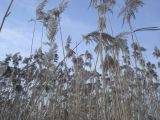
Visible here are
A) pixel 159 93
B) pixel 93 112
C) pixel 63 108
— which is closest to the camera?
pixel 63 108

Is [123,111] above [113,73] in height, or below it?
below

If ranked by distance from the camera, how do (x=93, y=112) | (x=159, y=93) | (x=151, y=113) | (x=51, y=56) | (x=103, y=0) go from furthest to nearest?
1. (x=159, y=93)
2. (x=151, y=113)
3. (x=93, y=112)
4. (x=103, y=0)
5. (x=51, y=56)

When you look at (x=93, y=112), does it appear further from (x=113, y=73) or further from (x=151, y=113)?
(x=151, y=113)

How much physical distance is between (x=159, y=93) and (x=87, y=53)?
700 cm

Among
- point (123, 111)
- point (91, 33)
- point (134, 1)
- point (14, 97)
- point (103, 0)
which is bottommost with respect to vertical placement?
point (123, 111)

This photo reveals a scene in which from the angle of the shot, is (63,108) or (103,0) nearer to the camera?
(103,0)

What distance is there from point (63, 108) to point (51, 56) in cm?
283

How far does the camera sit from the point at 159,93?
18.0 meters

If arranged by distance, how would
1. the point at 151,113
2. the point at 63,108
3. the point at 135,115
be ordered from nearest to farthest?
the point at 63,108, the point at 135,115, the point at 151,113

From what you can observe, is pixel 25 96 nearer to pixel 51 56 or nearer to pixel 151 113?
pixel 51 56

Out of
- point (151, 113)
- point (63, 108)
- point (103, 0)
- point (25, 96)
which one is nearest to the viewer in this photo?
point (25, 96)

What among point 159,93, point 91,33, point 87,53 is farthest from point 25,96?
point 159,93

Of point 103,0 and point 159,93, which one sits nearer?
point 103,0

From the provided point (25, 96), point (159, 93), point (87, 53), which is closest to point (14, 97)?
point (25, 96)
